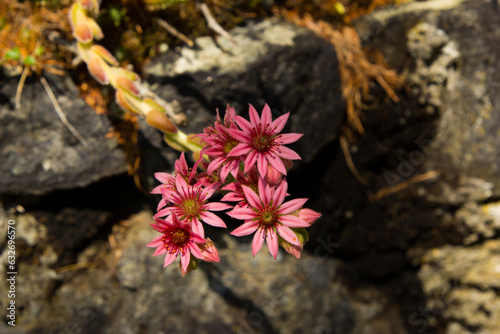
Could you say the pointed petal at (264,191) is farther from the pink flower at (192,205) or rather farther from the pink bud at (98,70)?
the pink bud at (98,70)

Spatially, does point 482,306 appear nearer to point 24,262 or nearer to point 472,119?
point 472,119

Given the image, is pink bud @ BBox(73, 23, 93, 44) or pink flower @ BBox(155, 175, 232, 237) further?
pink bud @ BBox(73, 23, 93, 44)

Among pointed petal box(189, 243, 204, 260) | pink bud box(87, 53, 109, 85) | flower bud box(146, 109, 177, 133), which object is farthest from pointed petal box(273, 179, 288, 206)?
pink bud box(87, 53, 109, 85)

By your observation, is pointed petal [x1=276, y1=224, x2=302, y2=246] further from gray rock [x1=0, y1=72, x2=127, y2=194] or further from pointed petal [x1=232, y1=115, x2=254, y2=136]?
gray rock [x1=0, y1=72, x2=127, y2=194]

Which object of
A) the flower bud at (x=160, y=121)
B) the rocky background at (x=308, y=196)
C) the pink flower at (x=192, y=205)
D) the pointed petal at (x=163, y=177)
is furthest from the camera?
the rocky background at (x=308, y=196)

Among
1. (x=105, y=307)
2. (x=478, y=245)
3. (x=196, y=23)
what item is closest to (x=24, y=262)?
(x=105, y=307)

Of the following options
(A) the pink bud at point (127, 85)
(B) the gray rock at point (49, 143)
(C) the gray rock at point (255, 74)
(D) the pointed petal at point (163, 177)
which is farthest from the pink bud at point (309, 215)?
(B) the gray rock at point (49, 143)

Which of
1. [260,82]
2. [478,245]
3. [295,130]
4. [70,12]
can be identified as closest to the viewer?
[70,12]
